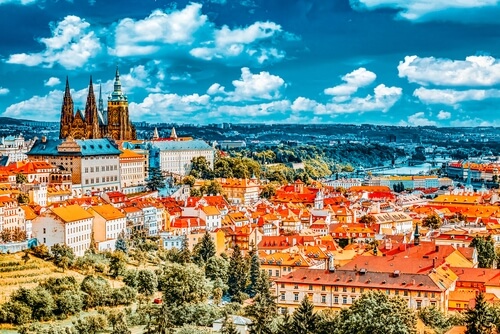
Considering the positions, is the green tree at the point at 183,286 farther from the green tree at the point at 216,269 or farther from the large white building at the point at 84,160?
the large white building at the point at 84,160

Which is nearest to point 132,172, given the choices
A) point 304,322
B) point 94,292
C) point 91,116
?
point 91,116

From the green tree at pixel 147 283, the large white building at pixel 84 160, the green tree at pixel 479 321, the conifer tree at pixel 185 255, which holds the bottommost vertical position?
the green tree at pixel 147 283

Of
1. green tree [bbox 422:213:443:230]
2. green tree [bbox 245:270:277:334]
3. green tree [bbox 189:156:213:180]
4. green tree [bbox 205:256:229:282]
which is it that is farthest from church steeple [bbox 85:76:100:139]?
green tree [bbox 245:270:277:334]

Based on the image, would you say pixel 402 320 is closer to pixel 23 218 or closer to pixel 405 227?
pixel 23 218

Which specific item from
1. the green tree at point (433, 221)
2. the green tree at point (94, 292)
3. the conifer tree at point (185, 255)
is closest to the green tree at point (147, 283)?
the green tree at point (94, 292)

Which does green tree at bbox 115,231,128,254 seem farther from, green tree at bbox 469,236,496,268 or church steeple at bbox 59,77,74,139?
church steeple at bbox 59,77,74,139

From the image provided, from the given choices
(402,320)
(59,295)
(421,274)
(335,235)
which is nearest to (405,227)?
(335,235)

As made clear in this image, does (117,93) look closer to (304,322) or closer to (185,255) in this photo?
(185,255)
